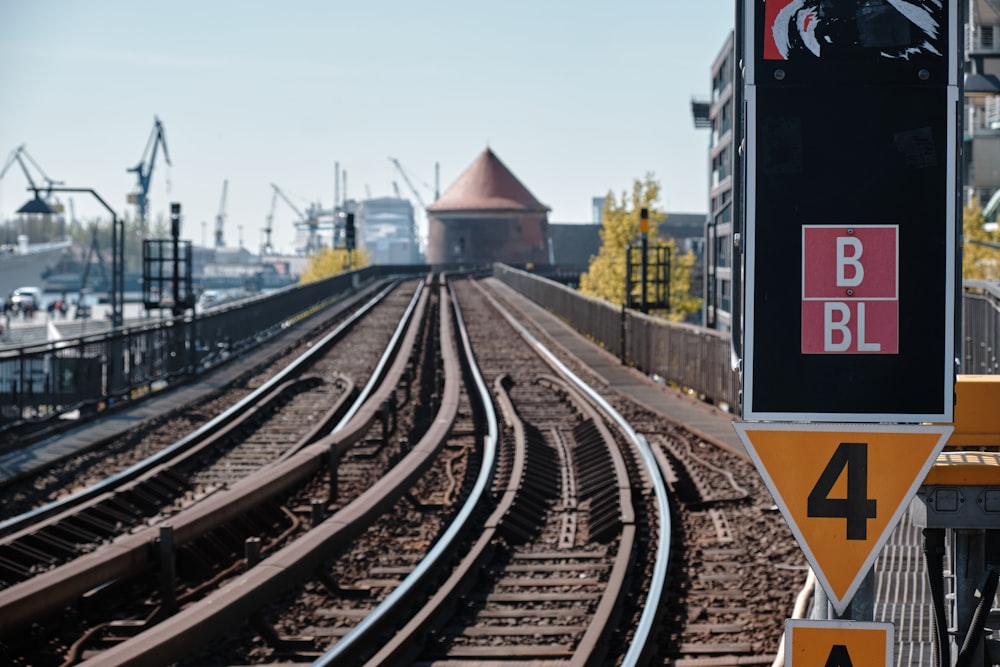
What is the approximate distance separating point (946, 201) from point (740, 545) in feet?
22.9

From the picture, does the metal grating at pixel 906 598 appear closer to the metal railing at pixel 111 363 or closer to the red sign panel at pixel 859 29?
the red sign panel at pixel 859 29

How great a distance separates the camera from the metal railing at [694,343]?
14414 millimetres

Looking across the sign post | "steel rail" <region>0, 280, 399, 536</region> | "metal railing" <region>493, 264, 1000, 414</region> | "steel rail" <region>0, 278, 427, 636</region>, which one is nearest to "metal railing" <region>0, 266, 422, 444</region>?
"steel rail" <region>0, 280, 399, 536</region>

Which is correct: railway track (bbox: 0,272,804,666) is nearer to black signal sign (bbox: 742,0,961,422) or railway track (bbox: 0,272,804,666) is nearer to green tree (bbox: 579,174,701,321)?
black signal sign (bbox: 742,0,961,422)

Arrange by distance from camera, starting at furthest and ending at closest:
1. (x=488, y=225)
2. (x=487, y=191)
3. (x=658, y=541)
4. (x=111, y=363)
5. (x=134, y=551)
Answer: (x=487, y=191) < (x=488, y=225) < (x=111, y=363) < (x=658, y=541) < (x=134, y=551)

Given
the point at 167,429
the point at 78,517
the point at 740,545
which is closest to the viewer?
the point at 740,545

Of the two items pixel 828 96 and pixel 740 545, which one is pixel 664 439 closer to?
pixel 740 545

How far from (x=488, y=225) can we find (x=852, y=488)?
127497mm

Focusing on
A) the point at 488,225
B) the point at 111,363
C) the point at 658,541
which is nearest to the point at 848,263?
the point at 658,541

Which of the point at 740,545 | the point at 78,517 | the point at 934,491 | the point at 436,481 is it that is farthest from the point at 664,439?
the point at 934,491

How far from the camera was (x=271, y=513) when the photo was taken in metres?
11.8

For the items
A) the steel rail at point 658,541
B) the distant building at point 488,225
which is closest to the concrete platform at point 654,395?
the steel rail at point 658,541

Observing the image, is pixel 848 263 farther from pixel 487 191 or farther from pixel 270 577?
pixel 487 191

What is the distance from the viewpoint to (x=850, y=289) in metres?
3.52
